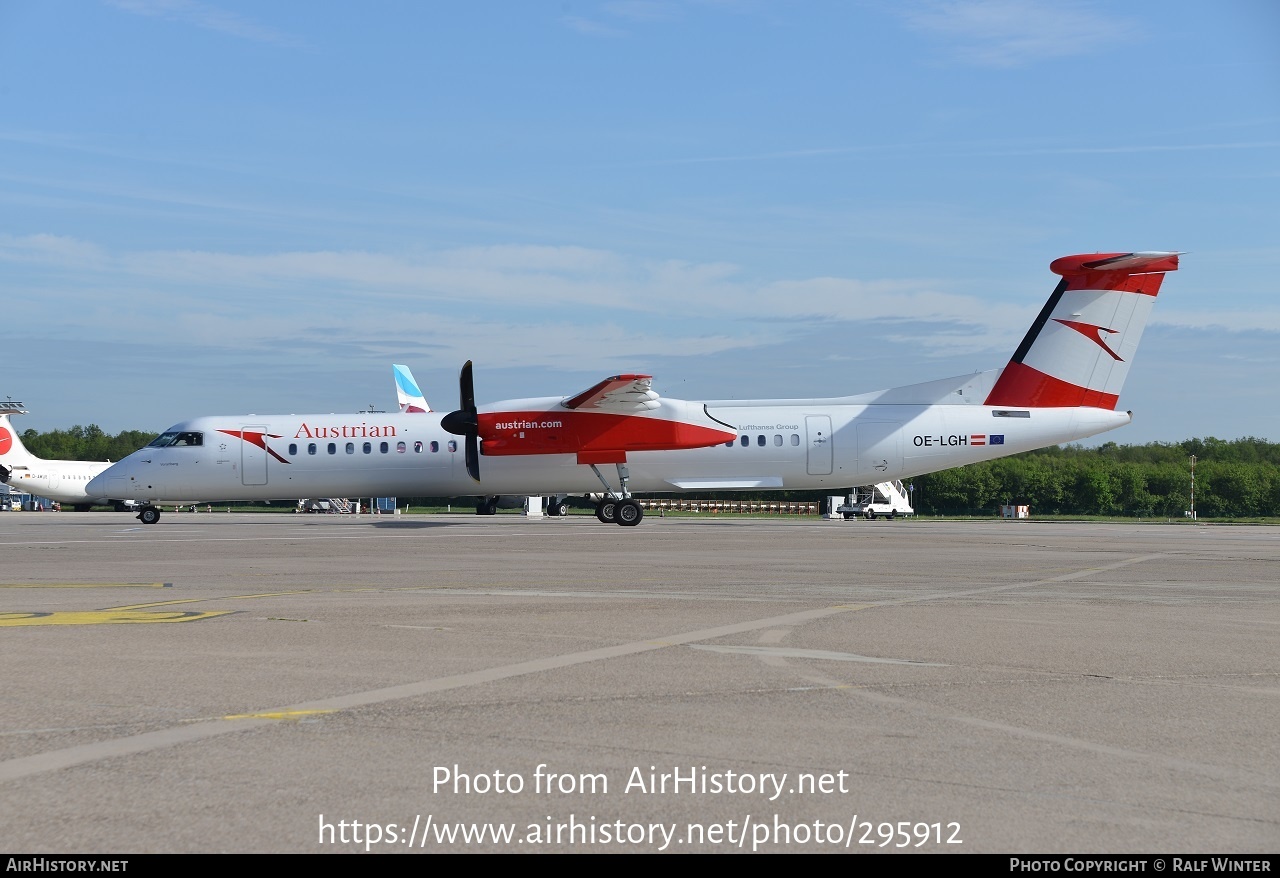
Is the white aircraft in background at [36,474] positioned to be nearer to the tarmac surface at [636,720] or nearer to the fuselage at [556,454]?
the fuselage at [556,454]

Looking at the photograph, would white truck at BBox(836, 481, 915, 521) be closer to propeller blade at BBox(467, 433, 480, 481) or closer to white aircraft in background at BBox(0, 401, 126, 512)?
propeller blade at BBox(467, 433, 480, 481)

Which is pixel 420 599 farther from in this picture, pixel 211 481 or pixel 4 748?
pixel 211 481

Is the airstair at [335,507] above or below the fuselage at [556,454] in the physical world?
below

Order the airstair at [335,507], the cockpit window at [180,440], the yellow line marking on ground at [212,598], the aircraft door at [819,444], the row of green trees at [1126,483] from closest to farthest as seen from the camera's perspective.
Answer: the yellow line marking on ground at [212,598] < the aircraft door at [819,444] < the cockpit window at [180,440] < the airstair at [335,507] < the row of green trees at [1126,483]

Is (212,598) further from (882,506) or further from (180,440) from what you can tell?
(882,506)

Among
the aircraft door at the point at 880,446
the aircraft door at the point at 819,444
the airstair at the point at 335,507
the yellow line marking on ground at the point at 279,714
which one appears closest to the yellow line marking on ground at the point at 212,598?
the yellow line marking on ground at the point at 279,714

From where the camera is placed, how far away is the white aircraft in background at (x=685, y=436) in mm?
34719

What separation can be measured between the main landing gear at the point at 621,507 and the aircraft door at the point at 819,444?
564 cm

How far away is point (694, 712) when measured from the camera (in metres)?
6.41

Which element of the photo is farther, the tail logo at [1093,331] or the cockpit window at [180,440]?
the cockpit window at [180,440]

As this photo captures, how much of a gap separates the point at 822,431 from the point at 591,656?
2772 centimetres

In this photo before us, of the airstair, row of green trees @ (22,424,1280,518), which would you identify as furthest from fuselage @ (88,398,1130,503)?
row of green trees @ (22,424,1280,518)

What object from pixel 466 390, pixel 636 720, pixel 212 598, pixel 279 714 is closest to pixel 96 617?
pixel 212 598
